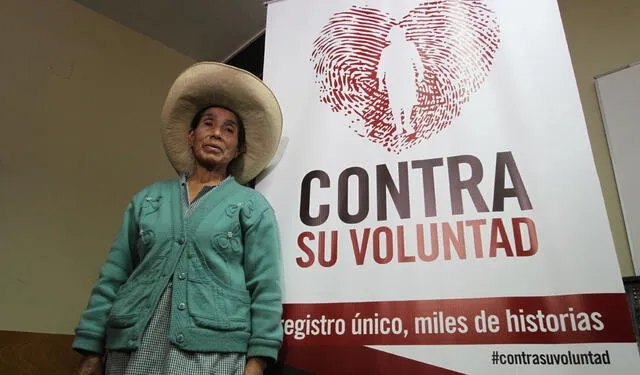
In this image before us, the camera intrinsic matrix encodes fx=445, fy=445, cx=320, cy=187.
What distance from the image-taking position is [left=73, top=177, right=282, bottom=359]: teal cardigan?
2.92 feet

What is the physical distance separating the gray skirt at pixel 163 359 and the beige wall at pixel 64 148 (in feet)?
2.88

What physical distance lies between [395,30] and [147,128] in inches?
53.2

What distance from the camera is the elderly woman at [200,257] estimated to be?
0.88m

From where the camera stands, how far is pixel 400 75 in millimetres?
1162

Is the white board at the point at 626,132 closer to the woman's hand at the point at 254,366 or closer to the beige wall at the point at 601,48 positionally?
the beige wall at the point at 601,48

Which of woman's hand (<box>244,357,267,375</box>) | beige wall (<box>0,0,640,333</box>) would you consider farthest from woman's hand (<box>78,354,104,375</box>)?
beige wall (<box>0,0,640,333</box>)

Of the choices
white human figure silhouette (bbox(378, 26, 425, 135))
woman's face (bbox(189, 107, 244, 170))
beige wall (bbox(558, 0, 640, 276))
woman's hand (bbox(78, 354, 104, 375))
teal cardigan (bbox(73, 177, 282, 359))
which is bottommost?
woman's hand (bbox(78, 354, 104, 375))

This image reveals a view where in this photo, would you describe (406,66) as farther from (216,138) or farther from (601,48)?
(601,48)

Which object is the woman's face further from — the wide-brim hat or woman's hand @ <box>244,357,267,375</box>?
woman's hand @ <box>244,357,267,375</box>

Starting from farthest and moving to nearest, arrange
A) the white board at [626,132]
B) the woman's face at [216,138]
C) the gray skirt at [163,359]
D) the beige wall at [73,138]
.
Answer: the beige wall at [73,138]
the white board at [626,132]
the woman's face at [216,138]
the gray skirt at [163,359]

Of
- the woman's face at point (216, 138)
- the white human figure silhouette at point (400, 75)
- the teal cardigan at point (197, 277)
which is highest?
the white human figure silhouette at point (400, 75)

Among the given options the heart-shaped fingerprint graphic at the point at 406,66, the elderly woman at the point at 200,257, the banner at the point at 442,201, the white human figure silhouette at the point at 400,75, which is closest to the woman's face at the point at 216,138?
the elderly woman at the point at 200,257

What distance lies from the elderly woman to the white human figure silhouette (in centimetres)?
30

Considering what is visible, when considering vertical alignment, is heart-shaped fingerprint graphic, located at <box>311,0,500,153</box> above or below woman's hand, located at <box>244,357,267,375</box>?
above
